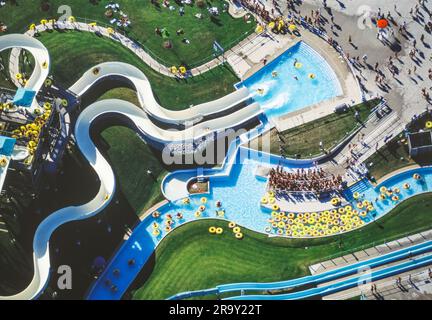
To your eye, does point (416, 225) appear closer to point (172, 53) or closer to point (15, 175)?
point (172, 53)

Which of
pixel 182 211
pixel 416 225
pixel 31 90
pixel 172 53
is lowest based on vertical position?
pixel 416 225

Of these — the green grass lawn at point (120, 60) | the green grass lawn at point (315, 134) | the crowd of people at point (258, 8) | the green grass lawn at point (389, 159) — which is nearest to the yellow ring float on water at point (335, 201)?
the green grass lawn at point (389, 159)

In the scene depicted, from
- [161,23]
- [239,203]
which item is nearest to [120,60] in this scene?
[161,23]

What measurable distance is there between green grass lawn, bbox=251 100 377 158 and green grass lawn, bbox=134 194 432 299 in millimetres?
13240

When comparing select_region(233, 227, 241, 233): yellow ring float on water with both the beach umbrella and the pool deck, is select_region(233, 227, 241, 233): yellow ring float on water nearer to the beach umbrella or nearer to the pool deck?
the pool deck

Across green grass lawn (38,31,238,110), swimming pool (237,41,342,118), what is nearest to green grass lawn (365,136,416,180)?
swimming pool (237,41,342,118)

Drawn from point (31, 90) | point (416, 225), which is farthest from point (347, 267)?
point (31, 90)

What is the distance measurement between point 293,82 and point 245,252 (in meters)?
28.2

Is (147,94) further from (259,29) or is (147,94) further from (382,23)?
(382,23)

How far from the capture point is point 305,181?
10800 cm

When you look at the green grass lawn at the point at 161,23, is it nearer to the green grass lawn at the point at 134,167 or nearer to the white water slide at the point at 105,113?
the white water slide at the point at 105,113

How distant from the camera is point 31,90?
106125 millimetres
